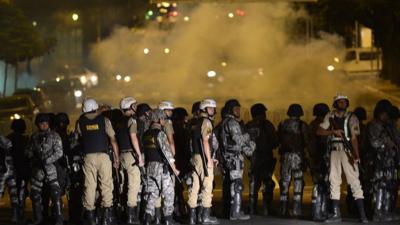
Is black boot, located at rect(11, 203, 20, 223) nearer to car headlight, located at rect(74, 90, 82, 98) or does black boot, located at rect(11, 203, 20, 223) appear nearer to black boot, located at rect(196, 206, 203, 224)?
black boot, located at rect(196, 206, 203, 224)

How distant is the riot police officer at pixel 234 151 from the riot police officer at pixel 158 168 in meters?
0.86

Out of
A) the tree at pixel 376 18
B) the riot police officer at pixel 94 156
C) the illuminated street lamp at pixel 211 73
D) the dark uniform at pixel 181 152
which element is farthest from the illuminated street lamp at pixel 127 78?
the riot police officer at pixel 94 156

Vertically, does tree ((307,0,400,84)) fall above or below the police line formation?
above

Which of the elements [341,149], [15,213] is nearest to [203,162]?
[341,149]

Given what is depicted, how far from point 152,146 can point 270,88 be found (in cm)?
2737

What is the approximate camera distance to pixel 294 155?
1252 centimetres

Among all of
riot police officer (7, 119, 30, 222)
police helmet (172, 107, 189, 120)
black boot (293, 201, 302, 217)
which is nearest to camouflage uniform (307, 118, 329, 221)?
black boot (293, 201, 302, 217)

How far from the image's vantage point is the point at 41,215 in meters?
12.3

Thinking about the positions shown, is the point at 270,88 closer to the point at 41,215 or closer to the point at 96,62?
the point at 96,62

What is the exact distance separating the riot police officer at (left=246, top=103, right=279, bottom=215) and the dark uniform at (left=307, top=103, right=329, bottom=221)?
2.44 feet

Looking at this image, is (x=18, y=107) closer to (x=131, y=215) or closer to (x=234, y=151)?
(x=131, y=215)

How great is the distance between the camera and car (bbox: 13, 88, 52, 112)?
34.4 meters

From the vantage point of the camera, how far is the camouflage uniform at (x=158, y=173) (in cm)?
1174

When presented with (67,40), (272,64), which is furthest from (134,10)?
(67,40)
